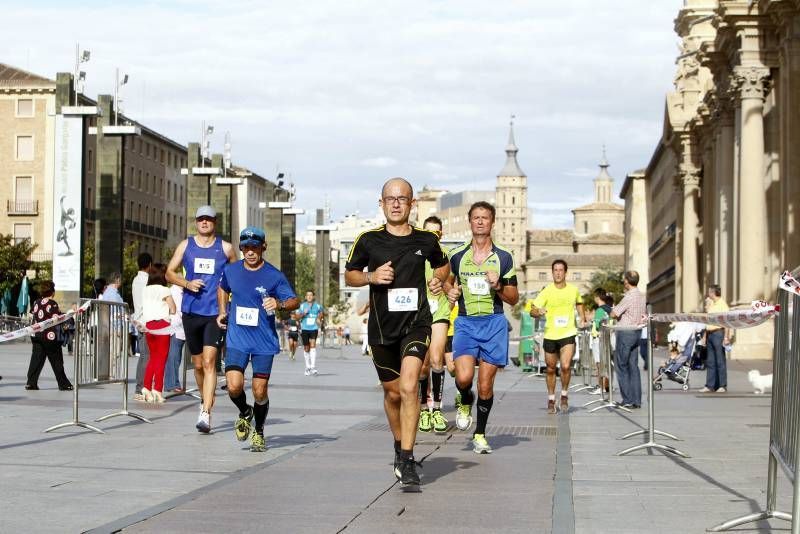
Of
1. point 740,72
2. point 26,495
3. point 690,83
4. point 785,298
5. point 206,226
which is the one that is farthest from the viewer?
point 690,83

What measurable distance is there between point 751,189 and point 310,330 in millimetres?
18098

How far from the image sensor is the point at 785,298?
8141mm

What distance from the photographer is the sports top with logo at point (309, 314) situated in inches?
1412

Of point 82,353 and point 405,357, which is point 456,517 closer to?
point 405,357

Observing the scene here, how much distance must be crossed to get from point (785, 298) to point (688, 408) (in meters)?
13.5

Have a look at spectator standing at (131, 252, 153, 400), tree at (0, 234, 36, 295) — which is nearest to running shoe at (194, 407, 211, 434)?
spectator standing at (131, 252, 153, 400)

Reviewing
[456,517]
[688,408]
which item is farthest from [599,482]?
[688,408]

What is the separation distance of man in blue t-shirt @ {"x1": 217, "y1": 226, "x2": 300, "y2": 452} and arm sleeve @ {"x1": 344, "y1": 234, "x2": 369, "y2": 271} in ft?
7.99

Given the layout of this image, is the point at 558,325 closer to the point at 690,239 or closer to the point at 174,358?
the point at 174,358

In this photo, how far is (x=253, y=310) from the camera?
13.2 m

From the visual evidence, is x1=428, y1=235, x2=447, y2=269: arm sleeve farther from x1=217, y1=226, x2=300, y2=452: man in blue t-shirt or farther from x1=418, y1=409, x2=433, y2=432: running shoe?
x1=418, y1=409, x2=433, y2=432: running shoe

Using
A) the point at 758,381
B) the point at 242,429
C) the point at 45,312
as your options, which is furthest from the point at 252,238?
the point at 758,381

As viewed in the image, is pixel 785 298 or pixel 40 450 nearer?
pixel 785 298

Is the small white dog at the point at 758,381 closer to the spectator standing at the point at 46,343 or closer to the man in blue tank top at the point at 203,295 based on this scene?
the spectator standing at the point at 46,343
